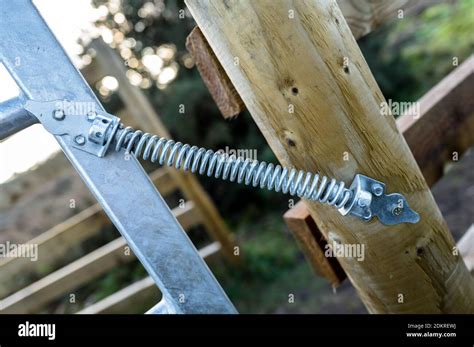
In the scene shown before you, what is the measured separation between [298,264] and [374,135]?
2244 millimetres

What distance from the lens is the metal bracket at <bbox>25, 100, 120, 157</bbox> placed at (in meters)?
0.69

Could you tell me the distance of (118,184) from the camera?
727mm

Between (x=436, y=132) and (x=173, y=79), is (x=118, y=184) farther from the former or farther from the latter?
(x=173, y=79)

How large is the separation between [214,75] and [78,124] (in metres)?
0.24

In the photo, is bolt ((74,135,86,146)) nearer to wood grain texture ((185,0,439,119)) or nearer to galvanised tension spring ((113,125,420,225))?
galvanised tension spring ((113,125,420,225))

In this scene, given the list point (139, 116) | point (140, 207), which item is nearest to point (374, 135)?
point (140, 207)

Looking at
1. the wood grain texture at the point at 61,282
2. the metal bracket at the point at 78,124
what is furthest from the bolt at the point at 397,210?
the wood grain texture at the point at 61,282

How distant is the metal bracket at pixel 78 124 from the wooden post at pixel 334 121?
0.59 ft

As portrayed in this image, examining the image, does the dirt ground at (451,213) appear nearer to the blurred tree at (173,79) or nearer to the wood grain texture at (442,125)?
the blurred tree at (173,79)

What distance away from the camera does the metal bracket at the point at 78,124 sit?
0.69 m

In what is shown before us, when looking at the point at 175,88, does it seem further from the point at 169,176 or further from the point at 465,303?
the point at 465,303

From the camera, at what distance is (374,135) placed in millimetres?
771

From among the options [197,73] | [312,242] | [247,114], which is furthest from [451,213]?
[312,242]

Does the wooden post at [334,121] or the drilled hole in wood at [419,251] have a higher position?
the wooden post at [334,121]
